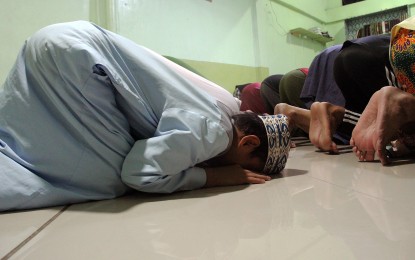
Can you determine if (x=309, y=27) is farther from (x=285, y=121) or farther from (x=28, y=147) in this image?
(x=28, y=147)

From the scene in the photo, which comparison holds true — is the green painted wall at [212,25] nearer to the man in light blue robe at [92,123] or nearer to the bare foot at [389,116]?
the man in light blue robe at [92,123]

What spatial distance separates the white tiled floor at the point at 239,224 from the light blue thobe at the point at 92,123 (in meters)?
0.05

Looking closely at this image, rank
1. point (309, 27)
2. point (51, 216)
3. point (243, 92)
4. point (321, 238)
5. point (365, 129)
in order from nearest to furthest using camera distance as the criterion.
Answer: point (321, 238) < point (51, 216) < point (365, 129) < point (243, 92) < point (309, 27)

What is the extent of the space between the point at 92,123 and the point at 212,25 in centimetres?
256

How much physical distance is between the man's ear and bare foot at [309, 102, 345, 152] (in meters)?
0.52

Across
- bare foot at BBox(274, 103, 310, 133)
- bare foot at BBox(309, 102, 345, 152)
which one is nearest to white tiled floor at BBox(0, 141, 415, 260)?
bare foot at BBox(309, 102, 345, 152)

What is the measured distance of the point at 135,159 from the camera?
693 millimetres

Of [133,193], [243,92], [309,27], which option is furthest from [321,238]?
[309,27]

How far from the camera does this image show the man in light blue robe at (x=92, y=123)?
2.22 ft

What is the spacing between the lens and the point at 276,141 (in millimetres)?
841

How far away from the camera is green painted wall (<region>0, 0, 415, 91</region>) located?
181 centimetres

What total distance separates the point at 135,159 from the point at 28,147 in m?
0.22

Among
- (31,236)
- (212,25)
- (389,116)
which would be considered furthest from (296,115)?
(212,25)

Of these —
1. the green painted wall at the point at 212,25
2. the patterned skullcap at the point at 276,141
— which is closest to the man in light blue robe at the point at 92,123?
the patterned skullcap at the point at 276,141
